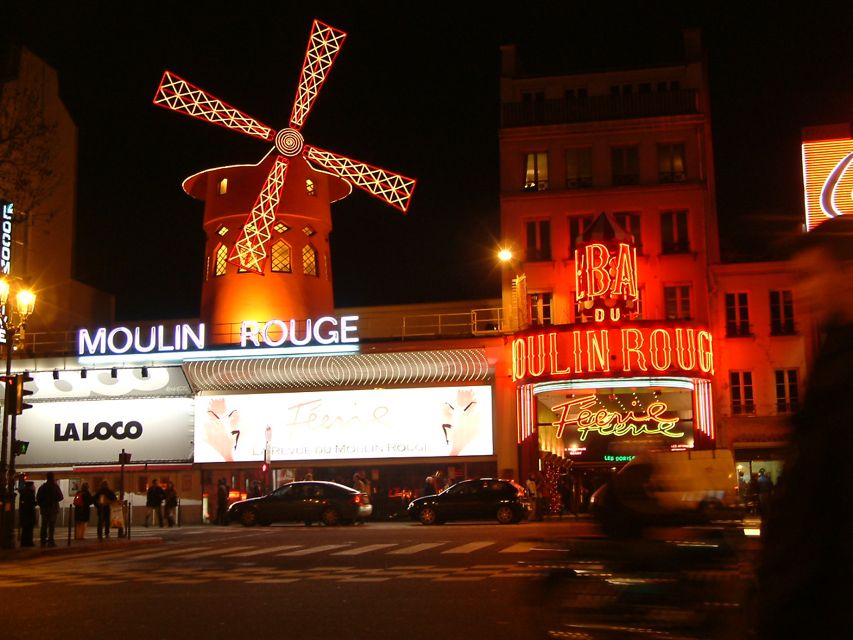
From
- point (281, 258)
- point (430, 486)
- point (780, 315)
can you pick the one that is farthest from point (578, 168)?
point (430, 486)

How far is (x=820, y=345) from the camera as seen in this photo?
2.68 meters

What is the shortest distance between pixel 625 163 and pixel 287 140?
33.1ft

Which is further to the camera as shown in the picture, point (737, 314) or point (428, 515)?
point (737, 314)

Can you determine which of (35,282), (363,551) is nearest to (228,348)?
(35,282)

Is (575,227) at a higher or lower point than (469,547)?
higher

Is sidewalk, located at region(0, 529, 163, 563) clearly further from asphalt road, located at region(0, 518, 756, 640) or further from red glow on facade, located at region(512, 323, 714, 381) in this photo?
red glow on facade, located at region(512, 323, 714, 381)

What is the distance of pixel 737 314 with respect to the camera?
31.1 m

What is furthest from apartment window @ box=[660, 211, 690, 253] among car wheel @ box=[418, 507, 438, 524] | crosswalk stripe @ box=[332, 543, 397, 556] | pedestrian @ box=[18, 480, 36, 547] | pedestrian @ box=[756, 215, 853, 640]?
pedestrian @ box=[756, 215, 853, 640]

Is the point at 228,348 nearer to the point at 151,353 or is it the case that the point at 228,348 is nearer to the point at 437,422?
the point at 151,353

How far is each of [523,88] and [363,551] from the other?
20679 mm

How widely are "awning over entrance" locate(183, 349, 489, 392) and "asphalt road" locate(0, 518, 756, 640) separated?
1235 cm

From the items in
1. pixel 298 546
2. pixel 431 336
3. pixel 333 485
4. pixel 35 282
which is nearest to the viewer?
pixel 298 546

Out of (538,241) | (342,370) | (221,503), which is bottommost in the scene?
(221,503)

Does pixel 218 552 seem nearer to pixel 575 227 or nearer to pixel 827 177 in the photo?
pixel 575 227
